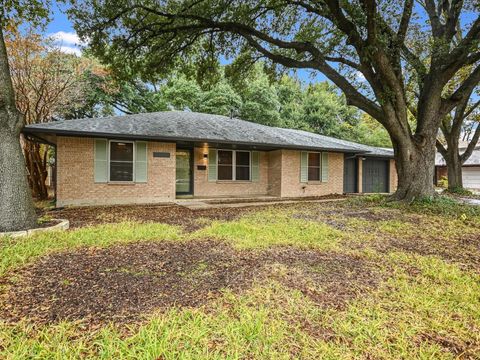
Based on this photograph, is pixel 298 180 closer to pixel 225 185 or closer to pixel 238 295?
pixel 225 185

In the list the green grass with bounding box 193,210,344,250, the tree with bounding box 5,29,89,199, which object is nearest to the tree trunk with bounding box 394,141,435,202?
the green grass with bounding box 193,210,344,250

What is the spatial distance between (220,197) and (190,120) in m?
3.97

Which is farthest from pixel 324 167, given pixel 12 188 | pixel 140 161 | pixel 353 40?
pixel 12 188

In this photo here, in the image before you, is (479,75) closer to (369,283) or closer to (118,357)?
(369,283)

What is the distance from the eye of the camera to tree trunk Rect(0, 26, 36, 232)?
16.0ft

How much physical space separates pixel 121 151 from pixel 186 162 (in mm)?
2885

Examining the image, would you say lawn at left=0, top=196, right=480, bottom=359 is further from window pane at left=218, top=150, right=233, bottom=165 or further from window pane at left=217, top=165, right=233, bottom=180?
window pane at left=218, top=150, right=233, bottom=165

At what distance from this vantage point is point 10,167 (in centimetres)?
494

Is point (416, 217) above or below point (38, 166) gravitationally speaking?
below

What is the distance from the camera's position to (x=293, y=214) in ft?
25.4

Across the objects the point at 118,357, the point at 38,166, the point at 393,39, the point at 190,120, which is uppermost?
the point at 393,39

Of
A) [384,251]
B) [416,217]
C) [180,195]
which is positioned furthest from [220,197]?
[384,251]

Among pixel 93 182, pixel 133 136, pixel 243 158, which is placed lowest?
pixel 93 182

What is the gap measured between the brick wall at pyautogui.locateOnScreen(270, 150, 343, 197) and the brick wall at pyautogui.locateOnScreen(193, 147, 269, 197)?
1.77 ft
